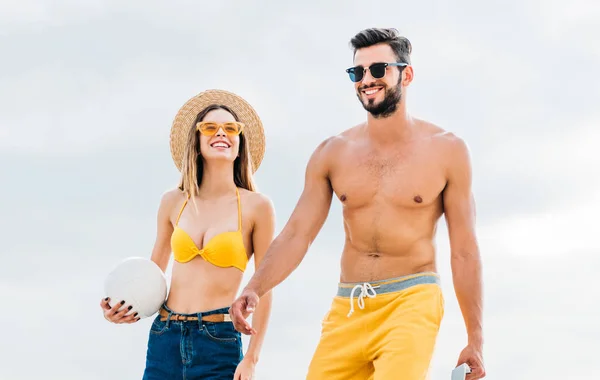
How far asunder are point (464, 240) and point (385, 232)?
1.73ft

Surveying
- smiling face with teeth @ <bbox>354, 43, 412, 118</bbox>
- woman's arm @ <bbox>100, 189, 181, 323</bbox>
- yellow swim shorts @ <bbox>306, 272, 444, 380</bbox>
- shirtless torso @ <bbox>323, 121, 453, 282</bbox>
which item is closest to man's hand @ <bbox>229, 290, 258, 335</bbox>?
yellow swim shorts @ <bbox>306, 272, 444, 380</bbox>

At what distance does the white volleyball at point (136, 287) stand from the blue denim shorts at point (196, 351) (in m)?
0.20

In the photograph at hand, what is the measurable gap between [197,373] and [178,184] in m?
1.72

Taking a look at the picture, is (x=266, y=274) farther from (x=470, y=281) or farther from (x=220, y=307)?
(x=470, y=281)

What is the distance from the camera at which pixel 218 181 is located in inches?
346

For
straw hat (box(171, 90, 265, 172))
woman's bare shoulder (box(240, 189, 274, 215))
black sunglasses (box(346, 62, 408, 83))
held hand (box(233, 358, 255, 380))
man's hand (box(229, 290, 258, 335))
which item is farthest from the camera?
straw hat (box(171, 90, 265, 172))

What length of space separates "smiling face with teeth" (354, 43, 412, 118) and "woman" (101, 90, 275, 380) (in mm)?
1486

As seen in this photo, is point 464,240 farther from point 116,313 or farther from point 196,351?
point 116,313

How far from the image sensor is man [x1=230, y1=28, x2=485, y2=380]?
7094 millimetres

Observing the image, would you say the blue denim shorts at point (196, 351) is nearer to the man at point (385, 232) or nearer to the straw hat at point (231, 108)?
the man at point (385, 232)

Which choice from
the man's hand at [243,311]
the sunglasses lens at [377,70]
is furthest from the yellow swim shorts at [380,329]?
the sunglasses lens at [377,70]

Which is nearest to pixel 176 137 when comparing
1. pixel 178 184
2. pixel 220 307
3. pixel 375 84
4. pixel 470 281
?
pixel 178 184

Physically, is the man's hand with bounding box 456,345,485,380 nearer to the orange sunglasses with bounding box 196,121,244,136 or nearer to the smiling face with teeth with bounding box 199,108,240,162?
the smiling face with teeth with bounding box 199,108,240,162

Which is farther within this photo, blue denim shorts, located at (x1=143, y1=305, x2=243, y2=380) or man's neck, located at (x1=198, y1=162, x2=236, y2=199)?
man's neck, located at (x1=198, y1=162, x2=236, y2=199)
